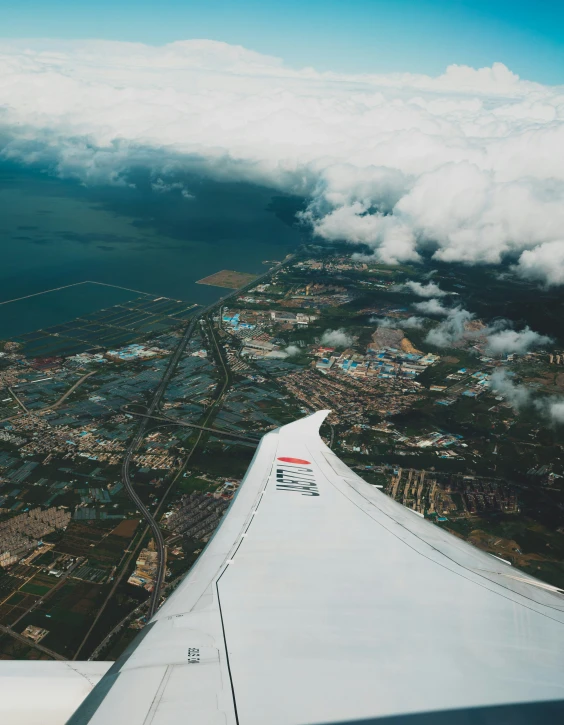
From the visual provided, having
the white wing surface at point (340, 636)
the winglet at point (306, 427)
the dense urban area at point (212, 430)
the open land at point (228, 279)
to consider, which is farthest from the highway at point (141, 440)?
the white wing surface at point (340, 636)

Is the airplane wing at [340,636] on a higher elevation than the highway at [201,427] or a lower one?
higher

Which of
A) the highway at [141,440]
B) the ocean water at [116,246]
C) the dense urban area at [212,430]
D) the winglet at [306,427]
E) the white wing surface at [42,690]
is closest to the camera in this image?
the white wing surface at [42,690]

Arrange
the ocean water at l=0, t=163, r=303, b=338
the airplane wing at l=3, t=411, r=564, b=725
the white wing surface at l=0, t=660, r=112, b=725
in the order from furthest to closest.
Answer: the ocean water at l=0, t=163, r=303, b=338 → the white wing surface at l=0, t=660, r=112, b=725 → the airplane wing at l=3, t=411, r=564, b=725

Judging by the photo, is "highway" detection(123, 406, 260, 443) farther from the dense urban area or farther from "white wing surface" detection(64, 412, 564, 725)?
"white wing surface" detection(64, 412, 564, 725)

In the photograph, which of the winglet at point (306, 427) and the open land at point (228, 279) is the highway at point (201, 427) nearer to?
the winglet at point (306, 427)

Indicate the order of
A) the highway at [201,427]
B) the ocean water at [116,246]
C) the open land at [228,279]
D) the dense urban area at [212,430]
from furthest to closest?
the open land at [228,279] < the ocean water at [116,246] < the highway at [201,427] < the dense urban area at [212,430]

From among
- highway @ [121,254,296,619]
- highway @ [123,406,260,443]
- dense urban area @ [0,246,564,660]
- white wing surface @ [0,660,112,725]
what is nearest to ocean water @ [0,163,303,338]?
dense urban area @ [0,246,564,660]

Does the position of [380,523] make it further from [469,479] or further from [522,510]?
[469,479]

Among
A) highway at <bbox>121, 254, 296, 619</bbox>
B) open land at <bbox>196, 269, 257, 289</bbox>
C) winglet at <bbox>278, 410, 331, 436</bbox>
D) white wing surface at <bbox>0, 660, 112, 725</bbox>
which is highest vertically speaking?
white wing surface at <bbox>0, 660, 112, 725</bbox>
